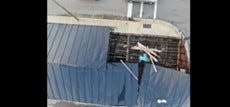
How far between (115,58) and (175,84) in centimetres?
88

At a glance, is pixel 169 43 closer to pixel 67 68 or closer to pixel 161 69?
pixel 161 69

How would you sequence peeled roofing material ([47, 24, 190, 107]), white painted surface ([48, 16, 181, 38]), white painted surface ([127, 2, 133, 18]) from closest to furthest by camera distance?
1. peeled roofing material ([47, 24, 190, 107])
2. white painted surface ([48, 16, 181, 38])
3. white painted surface ([127, 2, 133, 18])

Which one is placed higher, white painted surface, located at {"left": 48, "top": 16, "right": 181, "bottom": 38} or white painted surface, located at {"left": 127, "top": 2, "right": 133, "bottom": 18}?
white painted surface, located at {"left": 127, "top": 2, "right": 133, "bottom": 18}

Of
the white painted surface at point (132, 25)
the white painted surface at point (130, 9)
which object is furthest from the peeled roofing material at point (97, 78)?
the white painted surface at point (130, 9)

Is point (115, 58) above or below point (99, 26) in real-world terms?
below

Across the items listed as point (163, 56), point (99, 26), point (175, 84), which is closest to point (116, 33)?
point (99, 26)

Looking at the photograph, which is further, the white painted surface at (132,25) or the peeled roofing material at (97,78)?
the white painted surface at (132,25)

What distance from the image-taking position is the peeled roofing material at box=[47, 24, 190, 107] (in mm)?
5043

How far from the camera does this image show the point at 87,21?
18.8 feet

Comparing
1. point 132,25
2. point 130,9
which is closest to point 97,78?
point 132,25

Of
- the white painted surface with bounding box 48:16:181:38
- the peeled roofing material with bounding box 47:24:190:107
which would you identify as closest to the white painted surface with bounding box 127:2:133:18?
the white painted surface with bounding box 48:16:181:38

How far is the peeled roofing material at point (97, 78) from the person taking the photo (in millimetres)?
5043

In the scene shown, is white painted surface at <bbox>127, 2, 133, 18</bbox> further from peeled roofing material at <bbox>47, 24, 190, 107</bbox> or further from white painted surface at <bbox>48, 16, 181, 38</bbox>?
peeled roofing material at <bbox>47, 24, 190, 107</bbox>

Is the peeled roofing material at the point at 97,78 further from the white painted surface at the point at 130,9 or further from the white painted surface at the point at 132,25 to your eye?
the white painted surface at the point at 130,9
